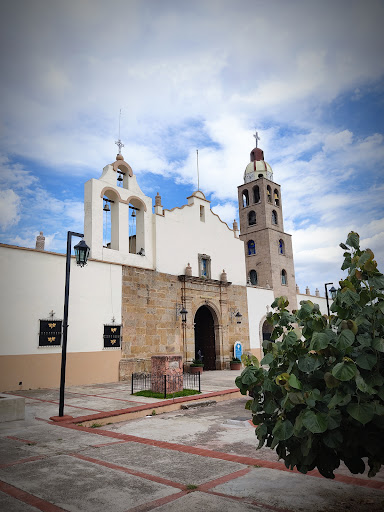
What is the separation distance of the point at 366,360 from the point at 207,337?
21575mm

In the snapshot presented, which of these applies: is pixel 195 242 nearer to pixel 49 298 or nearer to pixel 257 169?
pixel 49 298

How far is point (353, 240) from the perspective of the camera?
3.44 m

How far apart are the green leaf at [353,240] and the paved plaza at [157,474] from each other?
8.77 feet

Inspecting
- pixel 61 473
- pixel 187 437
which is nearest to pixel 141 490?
pixel 61 473

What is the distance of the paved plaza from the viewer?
13.4ft

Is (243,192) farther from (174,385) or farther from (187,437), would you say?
(187,437)

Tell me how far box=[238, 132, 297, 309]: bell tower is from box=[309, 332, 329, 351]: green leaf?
28115mm

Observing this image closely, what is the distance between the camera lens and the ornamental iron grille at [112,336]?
16.8 metres

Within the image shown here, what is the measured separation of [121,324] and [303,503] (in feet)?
46.4

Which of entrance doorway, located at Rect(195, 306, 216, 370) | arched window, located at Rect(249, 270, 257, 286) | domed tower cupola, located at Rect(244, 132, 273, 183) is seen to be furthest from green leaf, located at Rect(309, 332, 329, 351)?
domed tower cupola, located at Rect(244, 132, 273, 183)

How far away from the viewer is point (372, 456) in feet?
10.1

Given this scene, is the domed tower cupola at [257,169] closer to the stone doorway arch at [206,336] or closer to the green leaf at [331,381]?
the stone doorway arch at [206,336]

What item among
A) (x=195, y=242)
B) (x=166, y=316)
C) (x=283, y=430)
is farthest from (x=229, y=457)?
(x=195, y=242)

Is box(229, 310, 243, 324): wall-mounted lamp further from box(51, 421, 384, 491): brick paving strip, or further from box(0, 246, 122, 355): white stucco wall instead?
box(51, 421, 384, 491): brick paving strip
